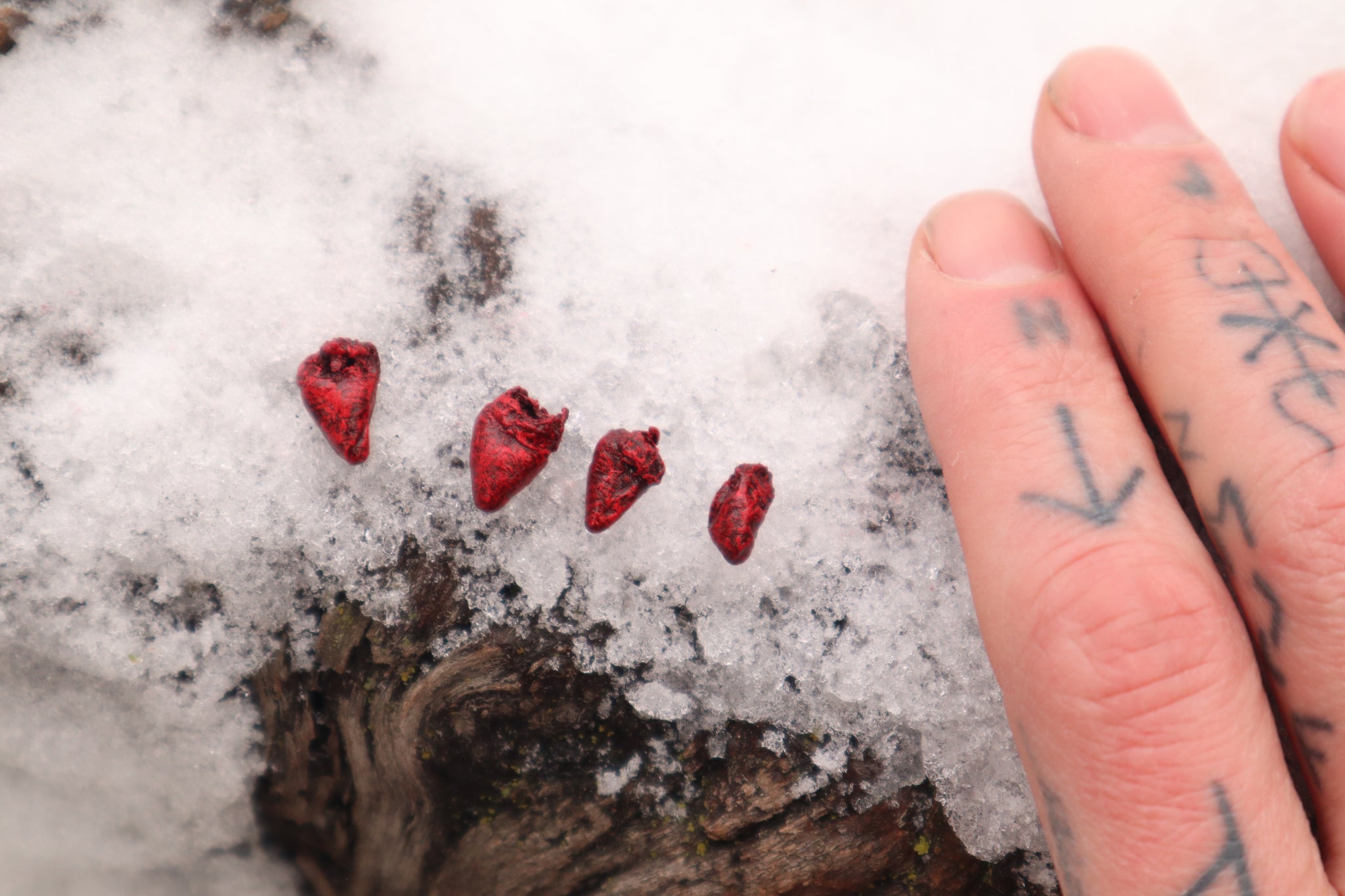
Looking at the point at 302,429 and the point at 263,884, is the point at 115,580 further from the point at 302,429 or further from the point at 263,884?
the point at 263,884

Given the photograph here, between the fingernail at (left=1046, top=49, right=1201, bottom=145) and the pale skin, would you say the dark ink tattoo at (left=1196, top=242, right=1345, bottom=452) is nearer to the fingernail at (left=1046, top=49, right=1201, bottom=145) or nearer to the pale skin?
the pale skin

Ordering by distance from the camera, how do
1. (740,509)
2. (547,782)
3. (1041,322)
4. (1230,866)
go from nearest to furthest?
(1230,866), (1041,322), (740,509), (547,782)

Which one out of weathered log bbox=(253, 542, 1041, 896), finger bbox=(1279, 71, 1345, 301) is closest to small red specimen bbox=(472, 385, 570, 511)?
weathered log bbox=(253, 542, 1041, 896)

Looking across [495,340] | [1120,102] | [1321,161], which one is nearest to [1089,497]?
[1120,102]

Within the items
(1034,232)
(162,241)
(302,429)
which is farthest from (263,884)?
(1034,232)

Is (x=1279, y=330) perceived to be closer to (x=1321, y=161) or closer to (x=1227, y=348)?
(x=1227, y=348)

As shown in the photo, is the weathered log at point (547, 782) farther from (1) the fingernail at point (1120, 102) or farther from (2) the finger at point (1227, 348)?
(1) the fingernail at point (1120, 102)

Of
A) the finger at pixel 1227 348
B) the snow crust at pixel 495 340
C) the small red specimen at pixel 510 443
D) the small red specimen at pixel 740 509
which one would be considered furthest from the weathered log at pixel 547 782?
the finger at pixel 1227 348
